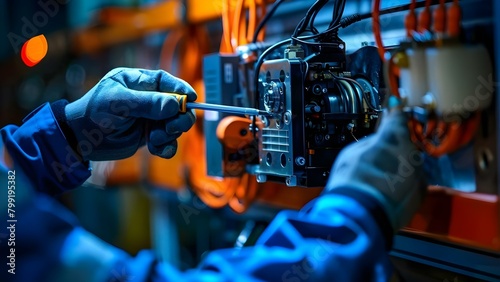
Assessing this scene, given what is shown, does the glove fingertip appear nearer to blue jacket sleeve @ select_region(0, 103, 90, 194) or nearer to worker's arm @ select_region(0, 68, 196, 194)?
worker's arm @ select_region(0, 68, 196, 194)

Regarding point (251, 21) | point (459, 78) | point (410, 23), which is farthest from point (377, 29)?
point (251, 21)

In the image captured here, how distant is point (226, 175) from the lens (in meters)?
1.56

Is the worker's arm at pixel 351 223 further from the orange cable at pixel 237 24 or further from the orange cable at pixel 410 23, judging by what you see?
the orange cable at pixel 237 24

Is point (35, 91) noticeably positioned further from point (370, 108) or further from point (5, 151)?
point (370, 108)

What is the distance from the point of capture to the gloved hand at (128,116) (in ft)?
4.33

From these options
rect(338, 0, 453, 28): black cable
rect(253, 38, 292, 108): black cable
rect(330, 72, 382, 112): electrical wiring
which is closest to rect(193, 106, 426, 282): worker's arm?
rect(330, 72, 382, 112): electrical wiring

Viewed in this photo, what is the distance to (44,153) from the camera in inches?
55.7

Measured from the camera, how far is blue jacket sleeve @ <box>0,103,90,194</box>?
138 centimetres

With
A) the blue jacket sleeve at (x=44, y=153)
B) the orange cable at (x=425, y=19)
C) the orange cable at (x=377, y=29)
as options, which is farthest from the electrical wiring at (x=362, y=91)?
the blue jacket sleeve at (x=44, y=153)

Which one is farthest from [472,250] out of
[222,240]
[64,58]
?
[64,58]

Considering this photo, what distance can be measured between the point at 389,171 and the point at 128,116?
645mm

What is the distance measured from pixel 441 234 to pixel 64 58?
280 cm

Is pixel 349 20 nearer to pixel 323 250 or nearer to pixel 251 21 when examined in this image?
pixel 251 21

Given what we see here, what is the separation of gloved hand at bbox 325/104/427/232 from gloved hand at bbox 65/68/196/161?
45 cm
